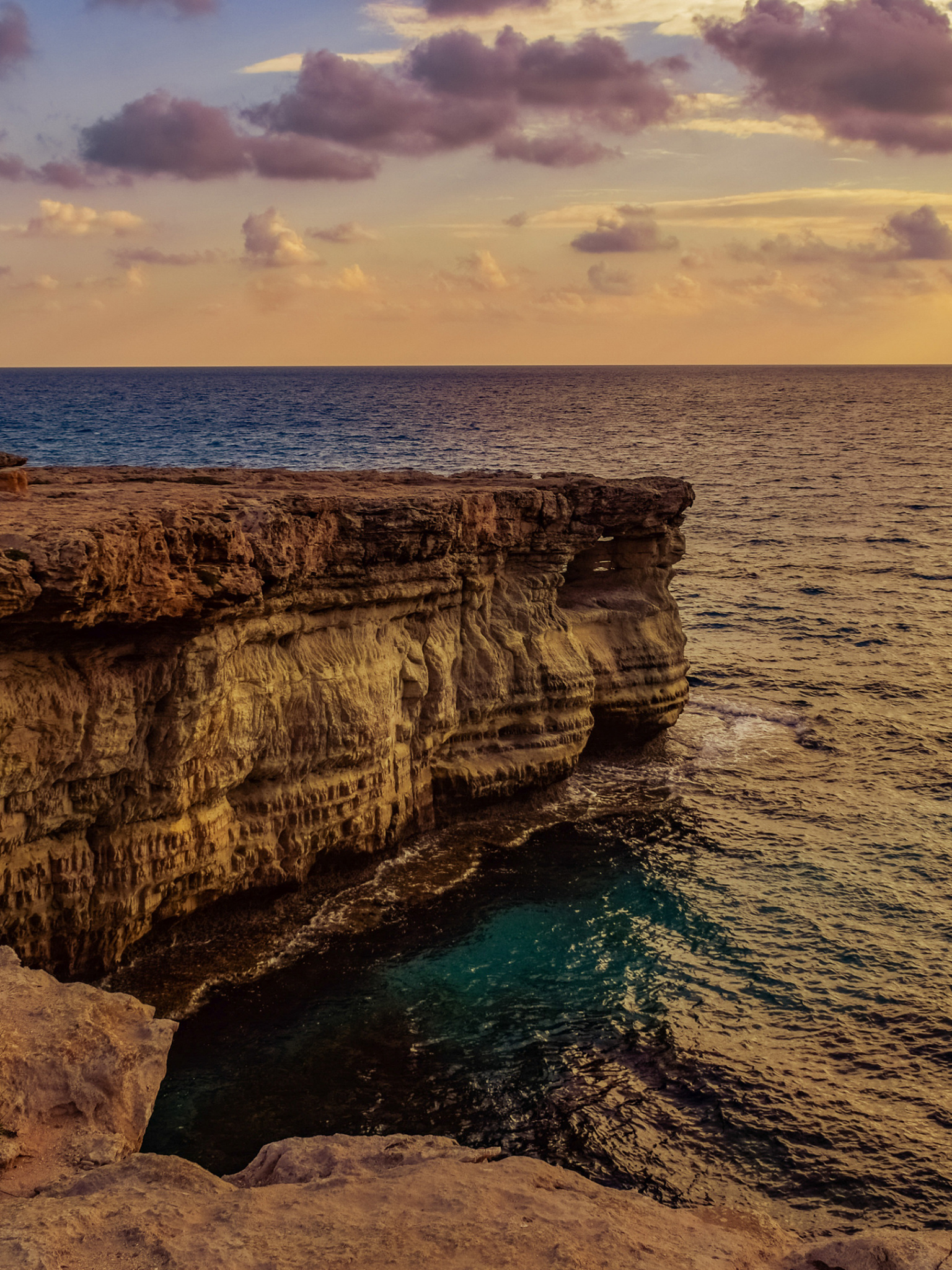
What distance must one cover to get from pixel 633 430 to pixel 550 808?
11118cm

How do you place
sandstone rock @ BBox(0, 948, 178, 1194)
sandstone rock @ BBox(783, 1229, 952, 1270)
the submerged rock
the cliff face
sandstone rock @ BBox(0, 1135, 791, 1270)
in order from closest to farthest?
1. sandstone rock @ BBox(0, 1135, 791, 1270)
2. sandstone rock @ BBox(783, 1229, 952, 1270)
3. sandstone rock @ BBox(0, 948, 178, 1194)
4. the cliff face
5. the submerged rock

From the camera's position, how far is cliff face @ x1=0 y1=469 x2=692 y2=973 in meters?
14.9

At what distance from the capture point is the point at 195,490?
1891 cm

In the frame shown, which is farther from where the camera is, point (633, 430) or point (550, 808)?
point (633, 430)

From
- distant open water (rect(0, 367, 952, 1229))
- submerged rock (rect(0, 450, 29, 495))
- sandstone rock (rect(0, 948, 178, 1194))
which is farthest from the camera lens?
submerged rock (rect(0, 450, 29, 495))

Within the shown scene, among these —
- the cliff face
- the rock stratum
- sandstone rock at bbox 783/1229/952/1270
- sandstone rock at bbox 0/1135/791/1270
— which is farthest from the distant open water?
sandstone rock at bbox 783/1229/952/1270

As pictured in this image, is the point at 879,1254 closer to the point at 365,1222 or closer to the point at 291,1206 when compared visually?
the point at 365,1222

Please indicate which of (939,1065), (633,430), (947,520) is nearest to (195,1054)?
(939,1065)

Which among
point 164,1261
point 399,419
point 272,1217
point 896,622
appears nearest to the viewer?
point 164,1261

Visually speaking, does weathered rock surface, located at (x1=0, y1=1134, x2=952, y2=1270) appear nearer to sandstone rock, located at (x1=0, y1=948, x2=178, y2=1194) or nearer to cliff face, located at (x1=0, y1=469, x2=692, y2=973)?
sandstone rock, located at (x1=0, y1=948, x2=178, y2=1194)

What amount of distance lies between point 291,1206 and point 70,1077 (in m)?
2.77

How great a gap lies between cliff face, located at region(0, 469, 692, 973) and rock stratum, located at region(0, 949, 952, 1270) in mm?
4911

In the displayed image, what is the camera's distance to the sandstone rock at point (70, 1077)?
938cm

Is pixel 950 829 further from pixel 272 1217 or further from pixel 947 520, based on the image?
pixel 947 520
